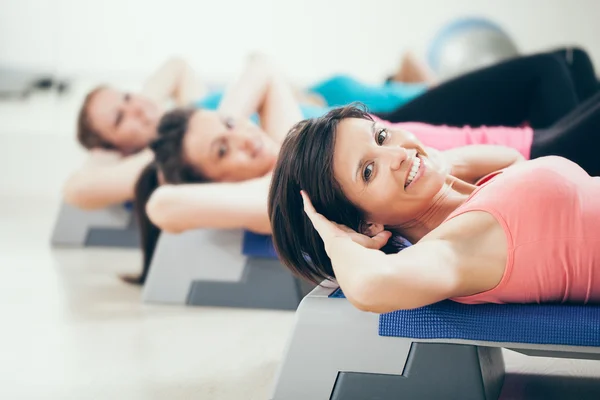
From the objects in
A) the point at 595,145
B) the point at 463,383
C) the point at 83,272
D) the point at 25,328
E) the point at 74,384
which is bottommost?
the point at 83,272

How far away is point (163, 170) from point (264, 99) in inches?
18.3

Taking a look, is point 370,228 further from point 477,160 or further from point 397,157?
point 477,160

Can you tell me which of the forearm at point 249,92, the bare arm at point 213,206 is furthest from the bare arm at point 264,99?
the bare arm at point 213,206

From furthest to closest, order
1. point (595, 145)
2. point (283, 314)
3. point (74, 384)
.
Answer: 1. point (283, 314)
2. point (595, 145)
3. point (74, 384)

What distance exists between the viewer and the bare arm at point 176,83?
12.3 feet

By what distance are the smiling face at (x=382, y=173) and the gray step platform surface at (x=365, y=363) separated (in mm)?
185

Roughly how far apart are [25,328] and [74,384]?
519mm

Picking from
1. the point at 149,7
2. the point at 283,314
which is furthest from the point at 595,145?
the point at 149,7

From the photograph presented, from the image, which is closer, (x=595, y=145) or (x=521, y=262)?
(x=521, y=262)

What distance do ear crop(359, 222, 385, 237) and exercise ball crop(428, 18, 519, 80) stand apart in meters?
3.72

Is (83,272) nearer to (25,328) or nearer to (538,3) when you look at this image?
(25,328)

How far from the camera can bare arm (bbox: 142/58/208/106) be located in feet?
12.3

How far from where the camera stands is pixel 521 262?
117 centimetres

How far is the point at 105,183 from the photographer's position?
310 cm
